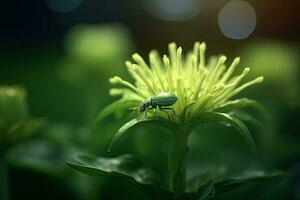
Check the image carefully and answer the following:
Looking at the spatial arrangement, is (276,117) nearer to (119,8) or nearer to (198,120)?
(198,120)

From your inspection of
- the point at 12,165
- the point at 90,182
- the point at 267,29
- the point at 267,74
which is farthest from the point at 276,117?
the point at 267,29

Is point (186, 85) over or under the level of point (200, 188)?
over

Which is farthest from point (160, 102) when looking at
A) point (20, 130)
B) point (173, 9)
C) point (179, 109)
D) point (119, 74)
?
point (173, 9)

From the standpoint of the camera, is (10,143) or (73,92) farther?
(73,92)

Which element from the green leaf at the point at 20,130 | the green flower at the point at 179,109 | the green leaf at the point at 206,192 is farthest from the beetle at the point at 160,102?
the green leaf at the point at 20,130

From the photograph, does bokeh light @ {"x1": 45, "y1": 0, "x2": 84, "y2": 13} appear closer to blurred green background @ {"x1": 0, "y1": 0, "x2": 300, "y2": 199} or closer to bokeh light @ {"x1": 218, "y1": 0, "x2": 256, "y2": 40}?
blurred green background @ {"x1": 0, "y1": 0, "x2": 300, "y2": 199}

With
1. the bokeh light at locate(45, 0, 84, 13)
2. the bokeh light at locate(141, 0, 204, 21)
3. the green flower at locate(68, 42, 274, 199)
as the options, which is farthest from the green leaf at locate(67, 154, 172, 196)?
the bokeh light at locate(45, 0, 84, 13)

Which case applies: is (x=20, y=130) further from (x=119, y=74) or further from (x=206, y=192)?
(x=119, y=74)
